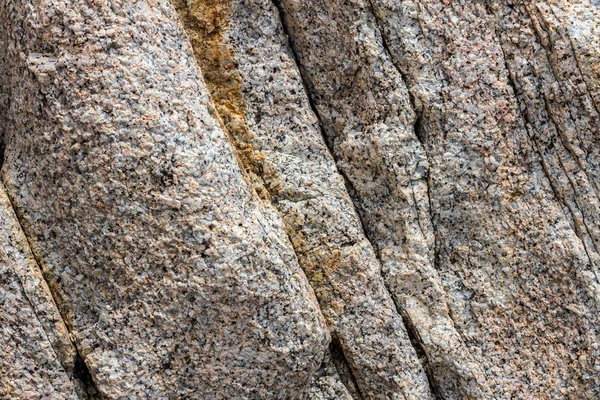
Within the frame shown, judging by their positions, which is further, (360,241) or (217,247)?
(360,241)

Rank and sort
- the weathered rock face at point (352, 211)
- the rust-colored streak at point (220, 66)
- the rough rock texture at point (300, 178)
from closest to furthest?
the weathered rock face at point (352, 211), the rough rock texture at point (300, 178), the rust-colored streak at point (220, 66)

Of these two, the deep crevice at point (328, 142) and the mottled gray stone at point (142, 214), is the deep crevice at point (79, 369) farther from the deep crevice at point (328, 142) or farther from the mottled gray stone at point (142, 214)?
the deep crevice at point (328, 142)

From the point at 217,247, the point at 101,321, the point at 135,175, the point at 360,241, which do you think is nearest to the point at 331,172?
the point at 360,241

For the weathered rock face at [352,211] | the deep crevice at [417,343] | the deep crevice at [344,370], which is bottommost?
the deep crevice at [344,370]

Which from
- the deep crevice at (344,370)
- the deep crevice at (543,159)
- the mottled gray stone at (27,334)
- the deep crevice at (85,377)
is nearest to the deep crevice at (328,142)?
the deep crevice at (344,370)

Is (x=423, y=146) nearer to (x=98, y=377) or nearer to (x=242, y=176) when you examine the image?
(x=242, y=176)

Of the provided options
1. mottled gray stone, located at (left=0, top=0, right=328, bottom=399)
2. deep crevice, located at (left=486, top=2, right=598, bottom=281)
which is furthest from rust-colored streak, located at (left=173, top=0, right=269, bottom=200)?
deep crevice, located at (left=486, top=2, right=598, bottom=281)
